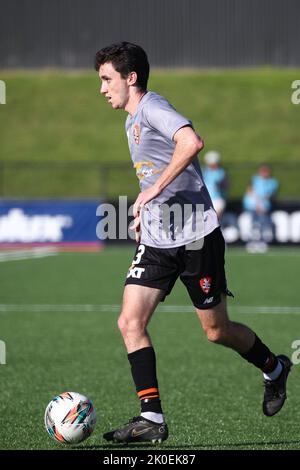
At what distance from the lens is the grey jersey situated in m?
5.95

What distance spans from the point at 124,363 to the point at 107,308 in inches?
160

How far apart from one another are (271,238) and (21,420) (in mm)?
17150

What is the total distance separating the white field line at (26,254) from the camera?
69.3 feet

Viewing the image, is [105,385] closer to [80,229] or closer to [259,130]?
[80,229]

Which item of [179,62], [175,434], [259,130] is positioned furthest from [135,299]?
[179,62]

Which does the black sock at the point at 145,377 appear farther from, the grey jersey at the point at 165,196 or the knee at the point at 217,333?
the grey jersey at the point at 165,196

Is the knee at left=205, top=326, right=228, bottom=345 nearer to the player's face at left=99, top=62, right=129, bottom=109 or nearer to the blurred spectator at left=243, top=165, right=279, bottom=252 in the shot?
the player's face at left=99, top=62, right=129, bottom=109

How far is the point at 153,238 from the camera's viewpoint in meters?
6.05

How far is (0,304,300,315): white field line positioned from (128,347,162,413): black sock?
270 inches

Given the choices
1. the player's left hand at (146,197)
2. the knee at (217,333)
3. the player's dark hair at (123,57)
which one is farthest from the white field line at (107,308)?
the player's left hand at (146,197)

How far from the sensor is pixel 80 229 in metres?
23.3

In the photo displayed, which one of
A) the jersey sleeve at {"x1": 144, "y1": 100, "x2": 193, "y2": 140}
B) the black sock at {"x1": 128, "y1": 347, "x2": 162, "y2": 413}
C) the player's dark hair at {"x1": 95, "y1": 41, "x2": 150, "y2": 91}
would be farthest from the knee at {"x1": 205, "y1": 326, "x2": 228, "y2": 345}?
the player's dark hair at {"x1": 95, "y1": 41, "x2": 150, "y2": 91}

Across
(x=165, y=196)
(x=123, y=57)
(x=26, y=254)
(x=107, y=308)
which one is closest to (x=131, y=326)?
(x=165, y=196)

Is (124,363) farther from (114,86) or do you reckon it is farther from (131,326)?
(114,86)
